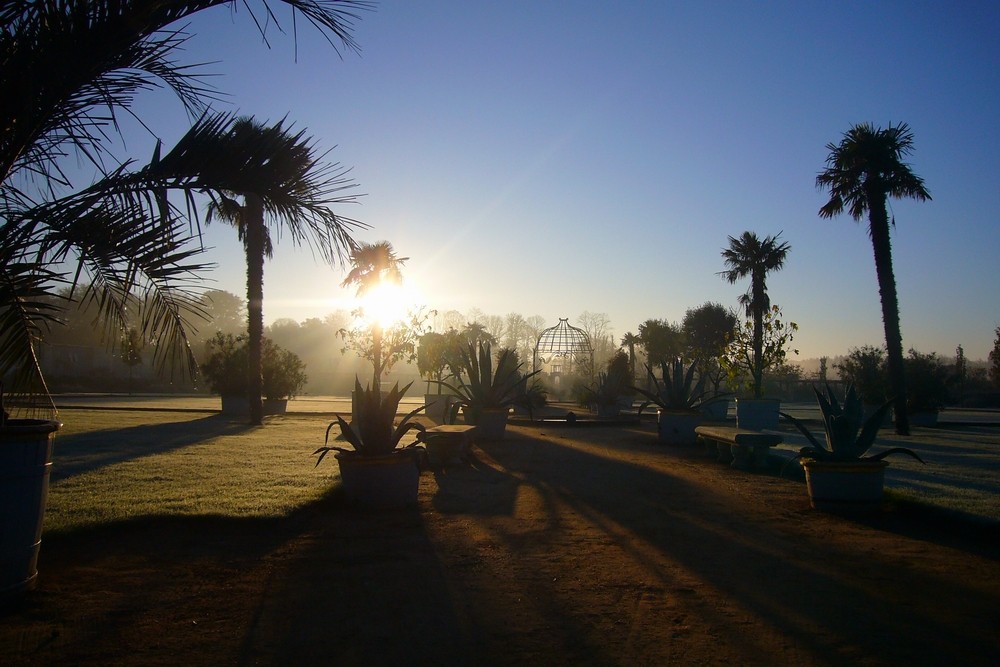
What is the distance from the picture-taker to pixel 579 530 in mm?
5707

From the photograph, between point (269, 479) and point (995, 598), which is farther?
point (269, 479)

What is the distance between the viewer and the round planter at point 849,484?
6.20 m

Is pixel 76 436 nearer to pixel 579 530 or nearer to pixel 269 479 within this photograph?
pixel 269 479

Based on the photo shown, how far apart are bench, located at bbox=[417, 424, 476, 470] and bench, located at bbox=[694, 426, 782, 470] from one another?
3.57 m

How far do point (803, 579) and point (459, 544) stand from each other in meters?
2.33

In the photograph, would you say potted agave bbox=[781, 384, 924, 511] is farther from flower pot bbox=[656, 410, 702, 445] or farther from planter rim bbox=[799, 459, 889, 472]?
flower pot bbox=[656, 410, 702, 445]

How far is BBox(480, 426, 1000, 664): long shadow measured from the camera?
3.25 metres

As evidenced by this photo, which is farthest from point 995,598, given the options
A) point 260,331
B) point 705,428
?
point 260,331

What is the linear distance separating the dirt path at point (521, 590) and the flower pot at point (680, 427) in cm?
694

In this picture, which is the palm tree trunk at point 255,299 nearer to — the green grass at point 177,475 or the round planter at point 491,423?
the green grass at point 177,475

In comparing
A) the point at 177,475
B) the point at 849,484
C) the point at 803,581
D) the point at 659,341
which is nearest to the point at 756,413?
the point at 849,484

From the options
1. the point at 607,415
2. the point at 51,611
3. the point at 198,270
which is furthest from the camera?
the point at 607,415

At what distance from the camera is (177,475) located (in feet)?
25.6

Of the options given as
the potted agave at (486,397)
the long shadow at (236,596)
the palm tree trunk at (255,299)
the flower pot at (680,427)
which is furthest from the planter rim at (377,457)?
the palm tree trunk at (255,299)
